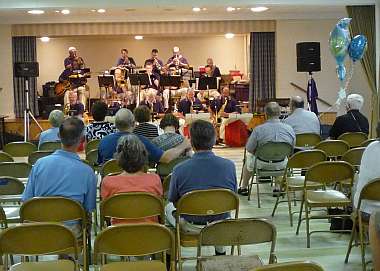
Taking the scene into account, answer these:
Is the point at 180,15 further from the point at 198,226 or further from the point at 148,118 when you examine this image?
the point at 198,226

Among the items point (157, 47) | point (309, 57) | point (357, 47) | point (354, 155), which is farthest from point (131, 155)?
point (157, 47)

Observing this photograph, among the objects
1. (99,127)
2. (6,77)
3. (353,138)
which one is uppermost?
(6,77)

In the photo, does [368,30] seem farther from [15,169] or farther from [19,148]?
[15,169]

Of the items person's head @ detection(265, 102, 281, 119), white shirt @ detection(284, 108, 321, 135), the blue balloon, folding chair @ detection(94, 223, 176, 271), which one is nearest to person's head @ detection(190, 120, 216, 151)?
folding chair @ detection(94, 223, 176, 271)

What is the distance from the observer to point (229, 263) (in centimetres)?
348

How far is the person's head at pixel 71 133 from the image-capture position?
4328mm

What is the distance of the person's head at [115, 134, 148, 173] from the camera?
4.22 m

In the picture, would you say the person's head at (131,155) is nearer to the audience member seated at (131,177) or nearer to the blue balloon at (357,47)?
the audience member seated at (131,177)

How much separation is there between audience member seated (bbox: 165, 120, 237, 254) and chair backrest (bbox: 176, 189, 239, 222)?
0.72 feet

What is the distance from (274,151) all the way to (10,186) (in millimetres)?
3208

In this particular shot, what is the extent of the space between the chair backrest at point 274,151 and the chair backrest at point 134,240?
3.79 meters

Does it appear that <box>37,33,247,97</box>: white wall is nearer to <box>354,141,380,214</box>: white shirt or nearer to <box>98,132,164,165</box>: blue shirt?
<box>98,132,164,165</box>: blue shirt

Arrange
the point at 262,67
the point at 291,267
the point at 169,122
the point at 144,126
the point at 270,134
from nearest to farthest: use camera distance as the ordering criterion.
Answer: the point at 291,267
the point at 169,122
the point at 144,126
the point at 270,134
the point at 262,67

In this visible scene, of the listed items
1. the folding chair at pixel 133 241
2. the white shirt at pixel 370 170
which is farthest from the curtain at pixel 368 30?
the folding chair at pixel 133 241
